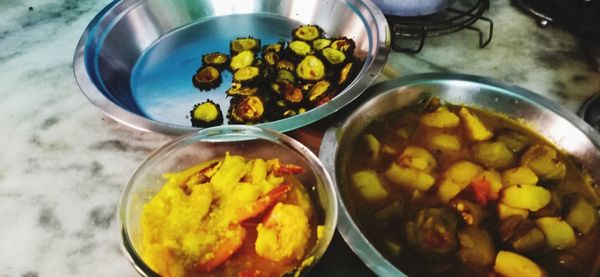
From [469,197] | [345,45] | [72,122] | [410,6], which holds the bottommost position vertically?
[72,122]

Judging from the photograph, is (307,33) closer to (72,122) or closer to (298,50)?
(298,50)

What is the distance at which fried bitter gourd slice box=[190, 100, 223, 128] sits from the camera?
154 centimetres

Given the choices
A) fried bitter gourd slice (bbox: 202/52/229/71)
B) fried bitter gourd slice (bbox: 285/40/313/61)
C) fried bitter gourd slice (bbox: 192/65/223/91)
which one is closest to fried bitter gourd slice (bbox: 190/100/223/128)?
fried bitter gourd slice (bbox: 192/65/223/91)

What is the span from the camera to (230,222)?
1.07 m

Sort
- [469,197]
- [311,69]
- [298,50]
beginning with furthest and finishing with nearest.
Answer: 1. [298,50]
2. [311,69]
3. [469,197]

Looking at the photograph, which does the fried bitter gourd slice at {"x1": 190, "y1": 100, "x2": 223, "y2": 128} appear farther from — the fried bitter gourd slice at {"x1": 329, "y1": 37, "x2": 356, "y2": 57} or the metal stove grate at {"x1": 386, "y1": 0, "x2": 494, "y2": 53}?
the metal stove grate at {"x1": 386, "y1": 0, "x2": 494, "y2": 53}

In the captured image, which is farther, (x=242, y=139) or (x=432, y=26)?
(x=432, y=26)

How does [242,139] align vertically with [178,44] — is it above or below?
above

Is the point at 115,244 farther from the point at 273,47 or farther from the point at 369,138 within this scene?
the point at 273,47

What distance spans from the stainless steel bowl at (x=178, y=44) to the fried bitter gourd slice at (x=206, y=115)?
0.06 m

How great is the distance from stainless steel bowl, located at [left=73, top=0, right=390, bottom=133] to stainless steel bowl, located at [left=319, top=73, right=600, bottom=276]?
8 centimetres

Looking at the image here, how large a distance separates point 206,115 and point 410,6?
35.1 inches

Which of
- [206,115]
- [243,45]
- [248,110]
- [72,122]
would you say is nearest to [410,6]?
[243,45]

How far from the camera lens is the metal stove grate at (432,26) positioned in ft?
6.12
